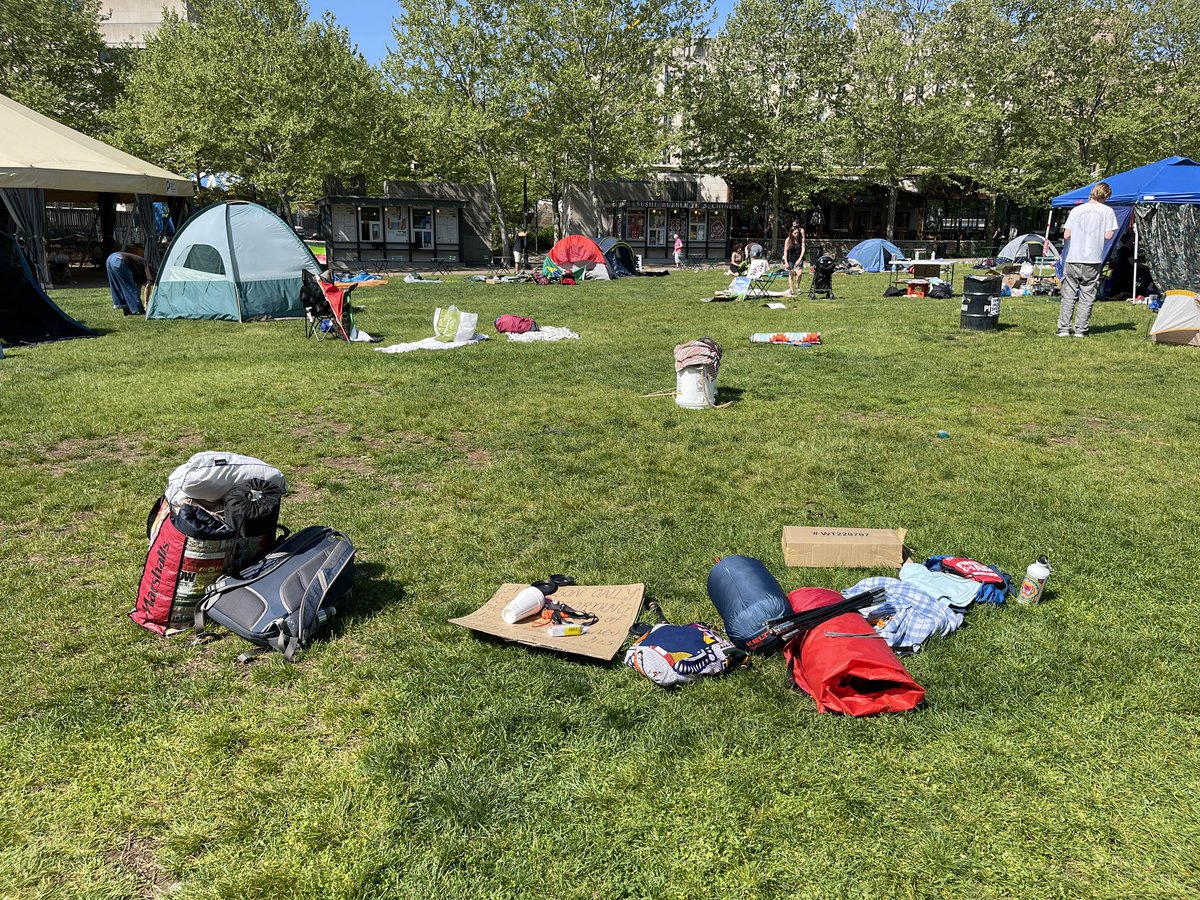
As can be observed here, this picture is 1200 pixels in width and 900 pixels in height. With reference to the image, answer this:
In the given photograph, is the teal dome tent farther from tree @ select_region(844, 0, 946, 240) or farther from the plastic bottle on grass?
tree @ select_region(844, 0, 946, 240)

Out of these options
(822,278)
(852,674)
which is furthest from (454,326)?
(822,278)

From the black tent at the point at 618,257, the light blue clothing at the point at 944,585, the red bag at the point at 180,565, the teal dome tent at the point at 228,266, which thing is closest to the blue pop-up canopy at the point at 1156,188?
the black tent at the point at 618,257

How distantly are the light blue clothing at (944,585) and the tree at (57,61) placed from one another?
37.6m

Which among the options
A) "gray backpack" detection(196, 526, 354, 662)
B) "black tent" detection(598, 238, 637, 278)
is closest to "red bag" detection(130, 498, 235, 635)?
"gray backpack" detection(196, 526, 354, 662)

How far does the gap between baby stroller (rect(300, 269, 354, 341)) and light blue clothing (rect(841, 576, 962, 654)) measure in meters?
11.2

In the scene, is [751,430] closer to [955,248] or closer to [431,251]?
[431,251]

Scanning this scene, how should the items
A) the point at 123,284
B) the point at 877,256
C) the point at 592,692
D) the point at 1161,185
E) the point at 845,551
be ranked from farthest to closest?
the point at 877,256
the point at 1161,185
the point at 123,284
the point at 845,551
the point at 592,692

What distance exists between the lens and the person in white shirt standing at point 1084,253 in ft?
40.0

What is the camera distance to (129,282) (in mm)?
16250

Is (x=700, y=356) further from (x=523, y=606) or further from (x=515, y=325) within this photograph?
(x=515, y=325)

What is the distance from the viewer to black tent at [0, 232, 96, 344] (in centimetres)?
1237

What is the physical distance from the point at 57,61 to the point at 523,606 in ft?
130

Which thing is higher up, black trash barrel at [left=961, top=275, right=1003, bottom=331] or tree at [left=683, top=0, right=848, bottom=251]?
tree at [left=683, top=0, right=848, bottom=251]

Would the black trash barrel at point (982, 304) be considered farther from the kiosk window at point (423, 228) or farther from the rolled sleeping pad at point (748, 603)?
the kiosk window at point (423, 228)
